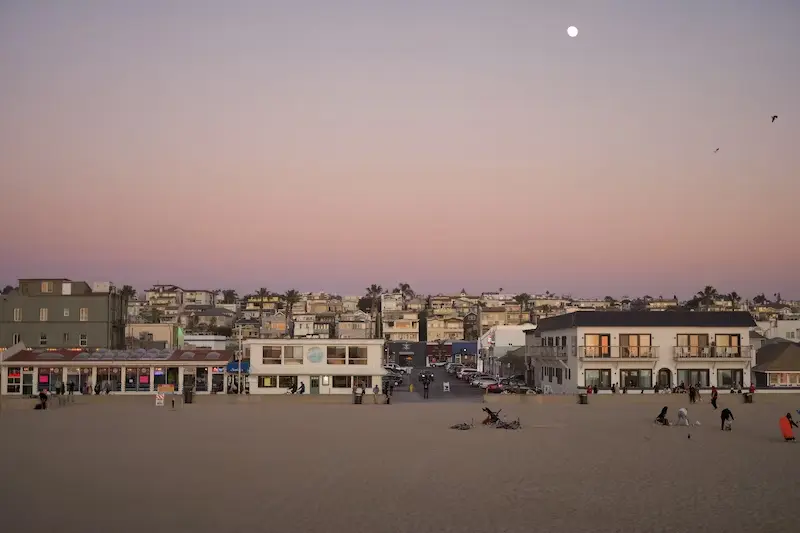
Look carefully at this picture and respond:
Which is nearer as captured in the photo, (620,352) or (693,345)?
(620,352)

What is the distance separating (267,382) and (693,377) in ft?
96.3

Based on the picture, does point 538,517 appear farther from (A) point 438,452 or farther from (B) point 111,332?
(B) point 111,332

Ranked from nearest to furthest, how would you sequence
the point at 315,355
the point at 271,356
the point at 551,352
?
the point at 315,355 < the point at 271,356 < the point at 551,352

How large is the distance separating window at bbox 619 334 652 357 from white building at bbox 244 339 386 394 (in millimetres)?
16758

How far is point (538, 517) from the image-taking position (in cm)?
1838

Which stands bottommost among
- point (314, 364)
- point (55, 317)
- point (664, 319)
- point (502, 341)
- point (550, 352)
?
point (502, 341)

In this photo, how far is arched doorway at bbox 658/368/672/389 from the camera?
198 ft

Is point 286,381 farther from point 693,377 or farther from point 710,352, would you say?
point 710,352

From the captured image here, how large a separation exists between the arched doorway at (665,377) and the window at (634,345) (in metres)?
1.71

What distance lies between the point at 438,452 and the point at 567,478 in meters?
6.47

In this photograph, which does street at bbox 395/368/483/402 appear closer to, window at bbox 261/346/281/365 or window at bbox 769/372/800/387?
→ window at bbox 261/346/281/365

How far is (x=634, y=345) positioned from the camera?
60125 mm

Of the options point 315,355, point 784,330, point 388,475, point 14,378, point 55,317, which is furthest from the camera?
point 784,330

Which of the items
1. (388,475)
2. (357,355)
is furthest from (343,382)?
(388,475)
